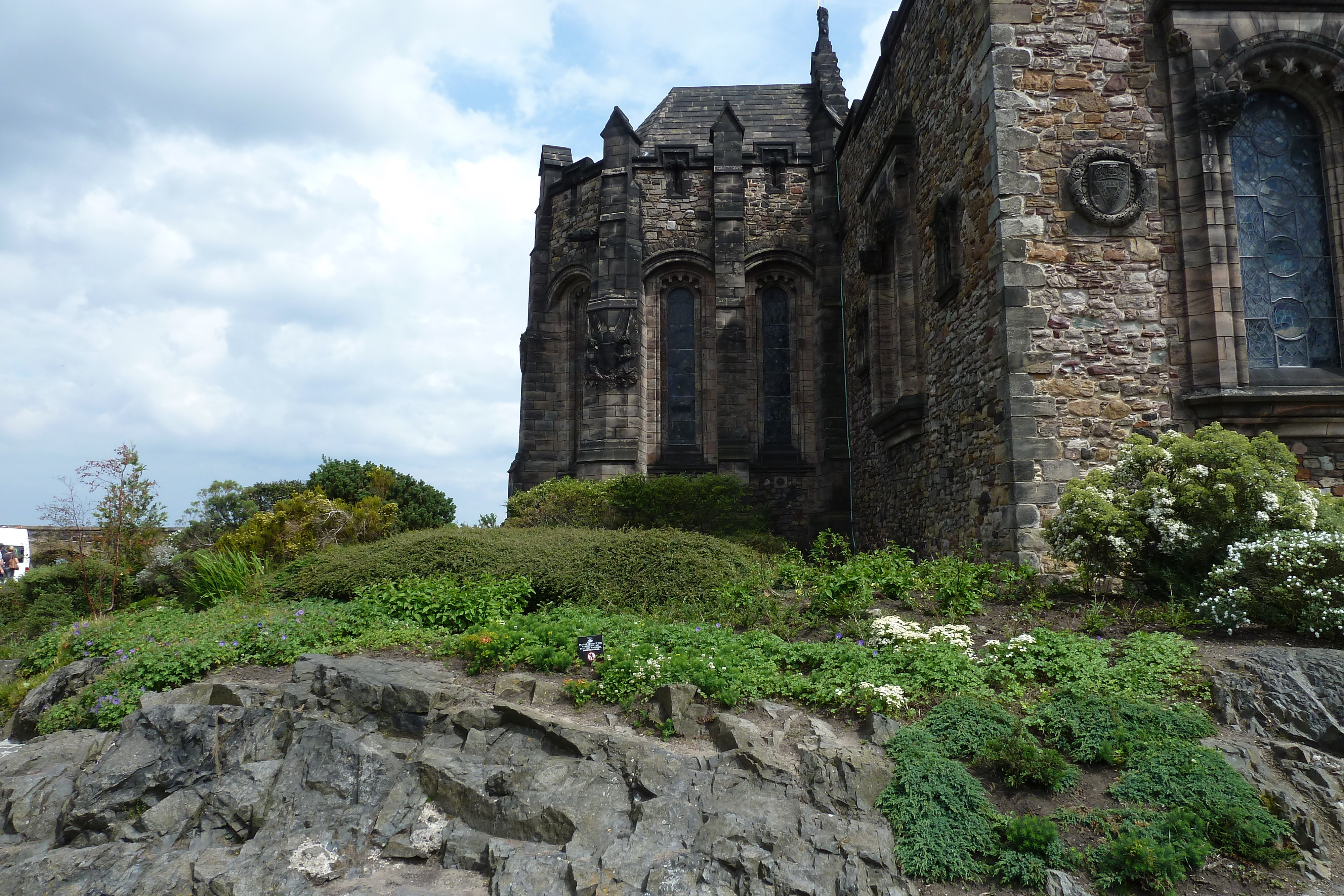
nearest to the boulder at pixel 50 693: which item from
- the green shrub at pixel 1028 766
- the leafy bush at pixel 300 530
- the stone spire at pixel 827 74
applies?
the leafy bush at pixel 300 530

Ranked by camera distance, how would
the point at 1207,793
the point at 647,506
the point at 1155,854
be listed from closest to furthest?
the point at 1155,854, the point at 1207,793, the point at 647,506

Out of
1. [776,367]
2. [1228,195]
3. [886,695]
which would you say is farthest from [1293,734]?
[776,367]

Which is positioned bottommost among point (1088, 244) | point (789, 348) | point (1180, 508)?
point (1180, 508)

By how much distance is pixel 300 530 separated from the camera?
12109 millimetres

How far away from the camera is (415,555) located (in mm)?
9211

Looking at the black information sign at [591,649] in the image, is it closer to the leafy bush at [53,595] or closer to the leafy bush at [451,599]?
the leafy bush at [451,599]

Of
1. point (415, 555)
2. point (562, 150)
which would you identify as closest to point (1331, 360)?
point (415, 555)

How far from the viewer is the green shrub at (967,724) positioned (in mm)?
5195

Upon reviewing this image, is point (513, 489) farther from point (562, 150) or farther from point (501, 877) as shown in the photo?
point (501, 877)

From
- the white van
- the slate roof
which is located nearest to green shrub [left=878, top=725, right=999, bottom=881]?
the slate roof

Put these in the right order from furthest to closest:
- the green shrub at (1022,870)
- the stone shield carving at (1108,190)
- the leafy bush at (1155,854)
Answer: the stone shield carving at (1108,190) < the green shrub at (1022,870) < the leafy bush at (1155,854)

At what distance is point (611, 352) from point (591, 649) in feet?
32.9

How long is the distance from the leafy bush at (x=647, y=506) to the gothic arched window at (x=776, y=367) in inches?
121

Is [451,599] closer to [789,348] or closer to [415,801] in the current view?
[415,801]
